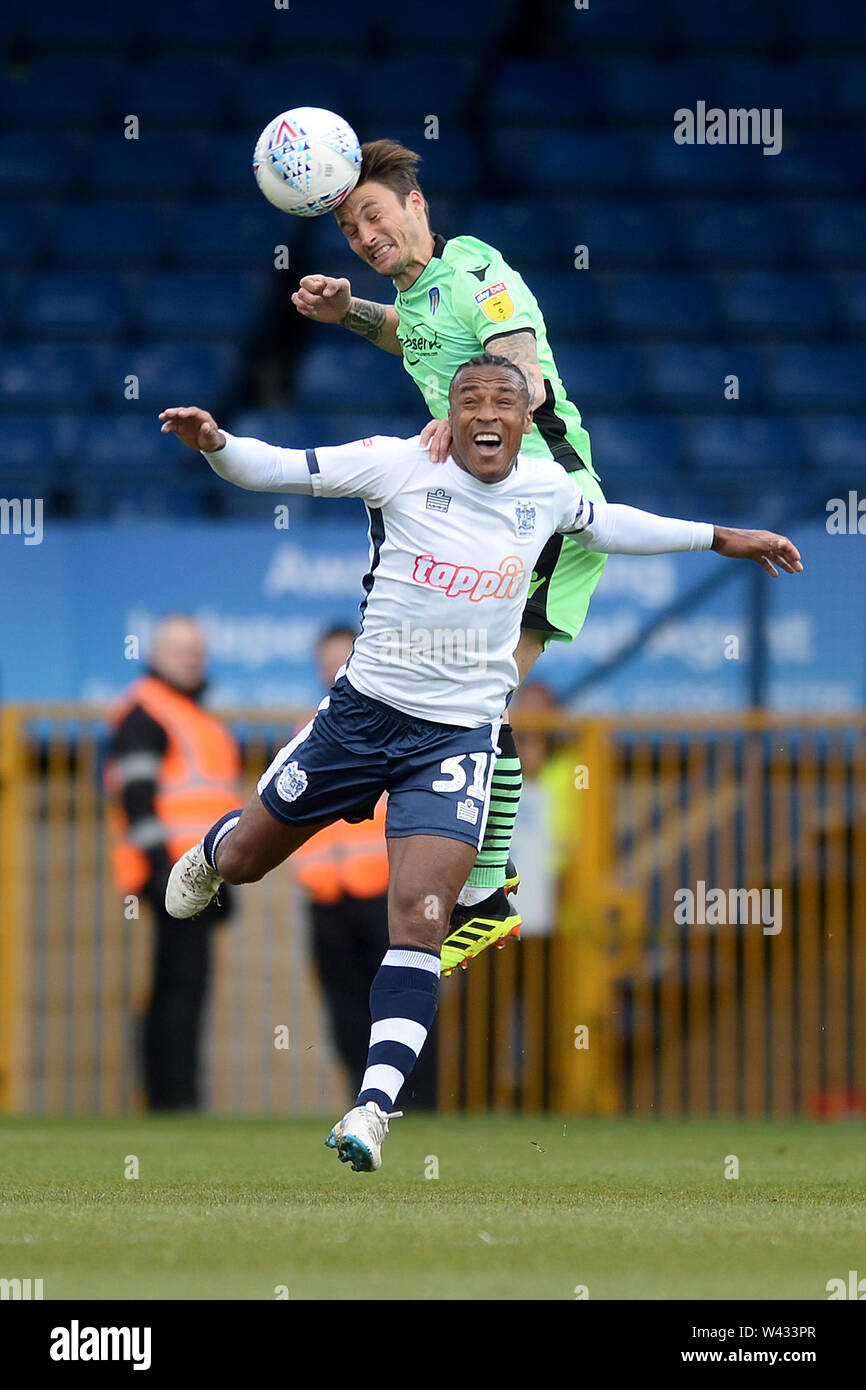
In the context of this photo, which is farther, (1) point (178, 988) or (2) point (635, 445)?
(2) point (635, 445)

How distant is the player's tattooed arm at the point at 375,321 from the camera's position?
7301 mm

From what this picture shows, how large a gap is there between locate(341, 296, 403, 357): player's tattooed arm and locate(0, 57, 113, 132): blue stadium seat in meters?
9.69

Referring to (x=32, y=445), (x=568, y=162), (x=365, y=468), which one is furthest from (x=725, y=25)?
(x=365, y=468)

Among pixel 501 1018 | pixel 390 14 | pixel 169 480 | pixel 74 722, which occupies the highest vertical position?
pixel 390 14

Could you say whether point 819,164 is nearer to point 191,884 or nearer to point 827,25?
point 827,25

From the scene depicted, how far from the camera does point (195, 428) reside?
6219 mm

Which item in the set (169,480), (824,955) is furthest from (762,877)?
(169,480)

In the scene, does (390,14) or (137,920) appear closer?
(137,920)

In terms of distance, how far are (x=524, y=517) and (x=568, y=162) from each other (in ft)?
33.8

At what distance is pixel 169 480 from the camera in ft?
44.4

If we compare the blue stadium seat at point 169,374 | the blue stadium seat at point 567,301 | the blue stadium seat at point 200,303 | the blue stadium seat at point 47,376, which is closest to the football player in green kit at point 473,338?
the blue stadium seat at point 169,374

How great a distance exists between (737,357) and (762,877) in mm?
5076

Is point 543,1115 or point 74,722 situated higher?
point 74,722
